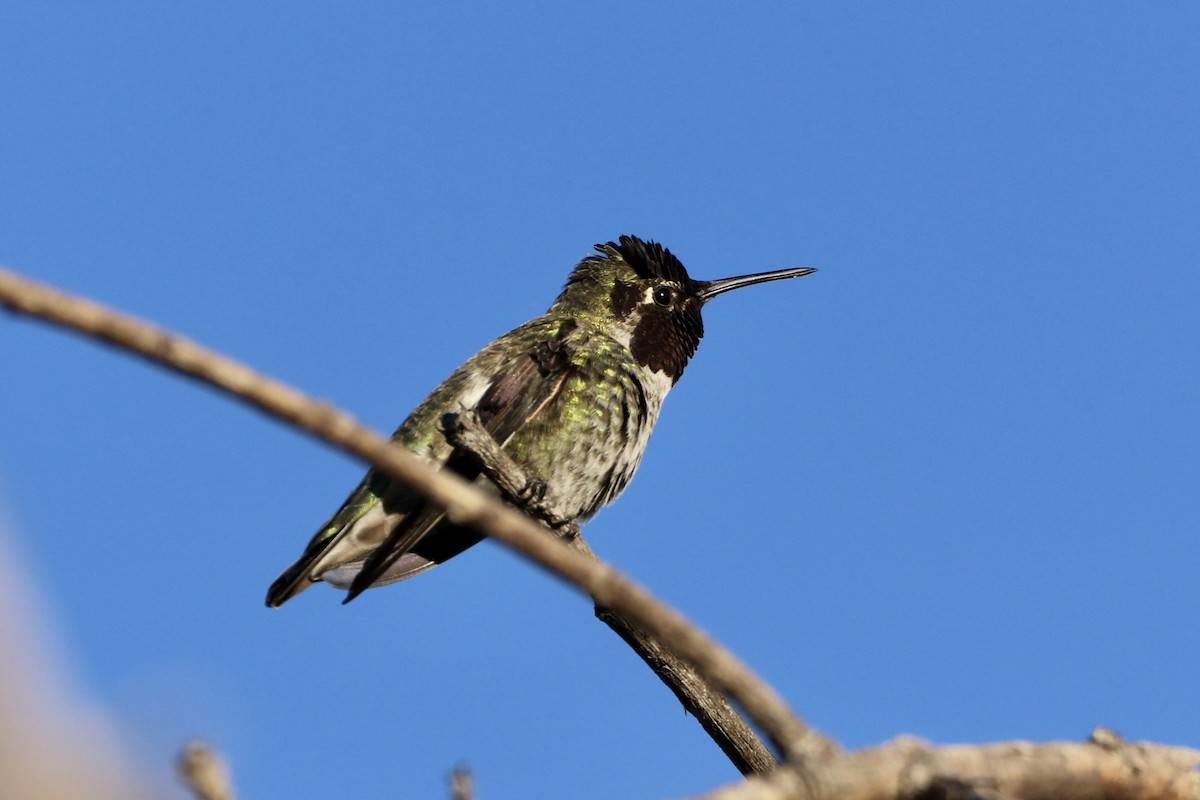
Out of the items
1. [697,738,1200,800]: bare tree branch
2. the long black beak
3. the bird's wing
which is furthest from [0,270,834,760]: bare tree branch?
the long black beak

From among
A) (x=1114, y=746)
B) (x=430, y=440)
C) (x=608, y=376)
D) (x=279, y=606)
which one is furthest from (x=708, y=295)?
(x=1114, y=746)

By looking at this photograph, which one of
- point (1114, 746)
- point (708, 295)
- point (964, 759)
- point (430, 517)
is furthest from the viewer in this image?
point (708, 295)

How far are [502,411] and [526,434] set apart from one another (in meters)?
0.21

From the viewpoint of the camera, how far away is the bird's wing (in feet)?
24.7

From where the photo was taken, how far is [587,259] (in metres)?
10.2

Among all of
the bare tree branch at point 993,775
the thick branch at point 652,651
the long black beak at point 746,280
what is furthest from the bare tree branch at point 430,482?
the long black beak at point 746,280

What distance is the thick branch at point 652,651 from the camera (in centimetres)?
583

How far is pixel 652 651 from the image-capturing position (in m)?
6.36

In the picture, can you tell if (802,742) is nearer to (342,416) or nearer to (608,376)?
(342,416)

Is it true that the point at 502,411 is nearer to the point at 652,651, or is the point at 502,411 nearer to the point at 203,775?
the point at 652,651

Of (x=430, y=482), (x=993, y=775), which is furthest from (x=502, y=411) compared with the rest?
(x=430, y=482)

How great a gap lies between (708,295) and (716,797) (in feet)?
28.3

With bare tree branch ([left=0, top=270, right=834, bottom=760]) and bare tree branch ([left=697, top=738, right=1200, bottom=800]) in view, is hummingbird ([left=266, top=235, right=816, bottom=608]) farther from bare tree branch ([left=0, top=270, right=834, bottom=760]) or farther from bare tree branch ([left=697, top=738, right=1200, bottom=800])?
bare tree branch ([left=0, top=270, right=834, bottom=760])

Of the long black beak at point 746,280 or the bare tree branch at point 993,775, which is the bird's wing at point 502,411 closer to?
the long black beak at point 746,280
